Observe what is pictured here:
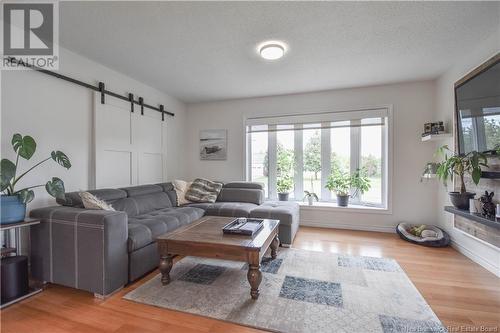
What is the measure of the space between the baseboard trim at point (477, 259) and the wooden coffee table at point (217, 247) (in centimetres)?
222

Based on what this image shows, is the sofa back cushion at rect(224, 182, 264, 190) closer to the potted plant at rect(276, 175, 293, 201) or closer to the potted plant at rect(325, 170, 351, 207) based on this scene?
the potted plant at rect(276, 175, 293, 201)

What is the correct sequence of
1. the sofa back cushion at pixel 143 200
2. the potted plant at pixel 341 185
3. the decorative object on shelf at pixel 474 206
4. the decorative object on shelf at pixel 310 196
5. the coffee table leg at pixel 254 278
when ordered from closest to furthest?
the coffee table leg at pixel 254 278, the decorative object on shelf at pixel 474 206, the sofa back cushion at pixel 143 200, the potted plant at pixel 341 185, the decorative object on shelf at pixel 310 196

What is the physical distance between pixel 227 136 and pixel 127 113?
1.81 m

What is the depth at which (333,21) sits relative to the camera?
6.57 ft

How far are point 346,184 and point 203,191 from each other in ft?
7.95

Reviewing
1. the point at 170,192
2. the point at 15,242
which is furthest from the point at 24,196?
the point at 170,192

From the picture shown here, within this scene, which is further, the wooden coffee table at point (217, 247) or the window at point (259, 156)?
the window at point (259, 156)

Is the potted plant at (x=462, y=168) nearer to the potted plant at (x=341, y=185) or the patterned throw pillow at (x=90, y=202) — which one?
the potted plant at (x=341, y=185)

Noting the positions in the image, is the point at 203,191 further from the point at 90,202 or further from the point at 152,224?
the point at 90,202

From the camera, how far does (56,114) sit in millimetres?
2434

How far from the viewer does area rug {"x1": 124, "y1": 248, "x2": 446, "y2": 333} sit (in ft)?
5.06

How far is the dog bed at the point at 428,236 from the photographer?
115 inches

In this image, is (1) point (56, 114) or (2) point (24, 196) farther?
(1) point (56, 114)

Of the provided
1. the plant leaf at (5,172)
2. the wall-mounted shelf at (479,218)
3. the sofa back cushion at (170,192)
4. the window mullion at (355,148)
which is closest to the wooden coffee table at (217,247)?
the plant leaf at (5,172)
